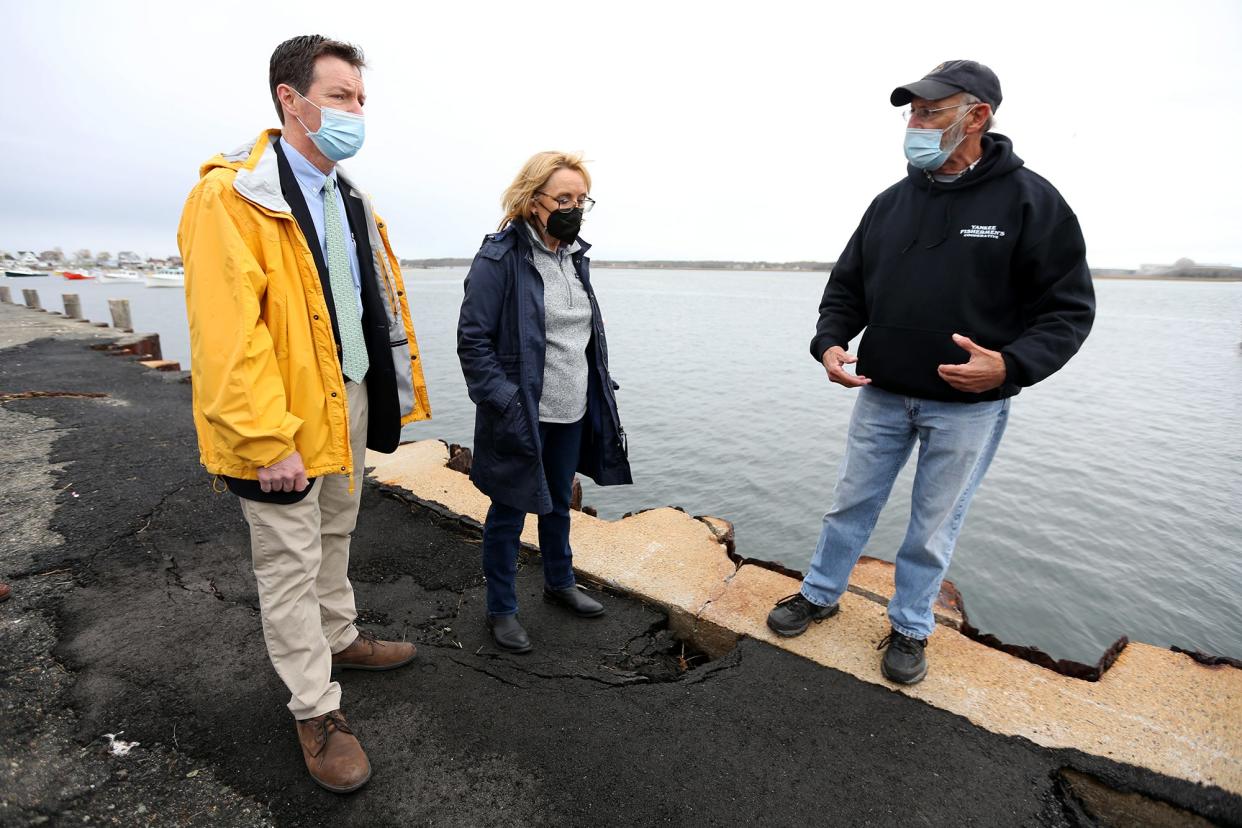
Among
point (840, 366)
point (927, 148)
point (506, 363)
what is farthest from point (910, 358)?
point (506, 363)

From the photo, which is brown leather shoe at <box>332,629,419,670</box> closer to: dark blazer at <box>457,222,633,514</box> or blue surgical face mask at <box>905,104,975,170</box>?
dark blazer at <box>457,222,633,514</box>

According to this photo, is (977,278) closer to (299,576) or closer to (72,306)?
(299,576)

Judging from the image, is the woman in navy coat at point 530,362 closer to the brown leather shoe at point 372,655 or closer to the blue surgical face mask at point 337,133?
the brown leather shoe at point 372,655

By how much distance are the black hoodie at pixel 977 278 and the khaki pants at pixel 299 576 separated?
232cm

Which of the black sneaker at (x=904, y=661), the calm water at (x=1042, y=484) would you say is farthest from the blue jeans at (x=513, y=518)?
the calm water at (x=1042, y=484)

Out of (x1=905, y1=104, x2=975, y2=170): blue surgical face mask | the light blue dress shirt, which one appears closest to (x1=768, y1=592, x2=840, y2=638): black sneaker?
(x1=905, y1=104, x2=975, y2=170): blue surgical face mask

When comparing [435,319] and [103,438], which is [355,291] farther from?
[435,319]

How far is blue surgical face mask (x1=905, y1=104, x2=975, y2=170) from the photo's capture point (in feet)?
8.27

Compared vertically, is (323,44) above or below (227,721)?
above

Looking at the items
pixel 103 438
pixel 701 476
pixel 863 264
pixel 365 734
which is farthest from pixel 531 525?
pixel 701 476

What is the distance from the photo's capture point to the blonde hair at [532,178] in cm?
263

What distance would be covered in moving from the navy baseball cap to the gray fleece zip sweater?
5.28ft

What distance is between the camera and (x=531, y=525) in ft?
13.5

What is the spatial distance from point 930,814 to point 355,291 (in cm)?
287
